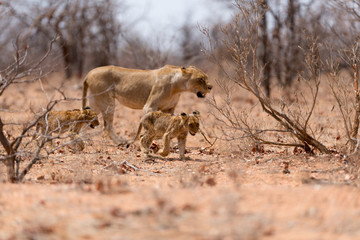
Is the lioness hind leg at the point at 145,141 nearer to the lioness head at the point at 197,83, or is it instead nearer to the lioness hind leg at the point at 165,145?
the lioness hind leg at the point at 165,145

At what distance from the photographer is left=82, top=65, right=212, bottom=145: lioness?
10.0m

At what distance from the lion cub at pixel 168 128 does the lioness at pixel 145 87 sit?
45.2 inches

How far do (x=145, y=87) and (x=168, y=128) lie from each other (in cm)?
235

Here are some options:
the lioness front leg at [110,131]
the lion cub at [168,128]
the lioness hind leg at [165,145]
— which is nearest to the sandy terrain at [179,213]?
the lion cub at [168,128]

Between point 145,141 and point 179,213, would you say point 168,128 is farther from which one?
point 179,213

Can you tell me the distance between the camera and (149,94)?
10531 millimetres

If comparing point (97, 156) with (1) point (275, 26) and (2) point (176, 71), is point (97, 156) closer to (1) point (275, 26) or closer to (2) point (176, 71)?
(2) point (176, 71)

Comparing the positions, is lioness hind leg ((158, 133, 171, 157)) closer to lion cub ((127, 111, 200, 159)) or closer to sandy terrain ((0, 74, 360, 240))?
lion cub ((127, 111, 200, 159))

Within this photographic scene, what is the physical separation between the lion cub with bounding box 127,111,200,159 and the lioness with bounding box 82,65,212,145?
1148 millimetres

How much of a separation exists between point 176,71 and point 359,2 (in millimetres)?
3857

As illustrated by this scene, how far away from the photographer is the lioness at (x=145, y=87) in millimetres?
10031

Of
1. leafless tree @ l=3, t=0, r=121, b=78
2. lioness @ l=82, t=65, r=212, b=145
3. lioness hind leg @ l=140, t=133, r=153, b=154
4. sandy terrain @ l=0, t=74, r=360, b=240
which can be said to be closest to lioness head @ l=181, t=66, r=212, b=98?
lioness @ l=82, t=65, r=212, b=145

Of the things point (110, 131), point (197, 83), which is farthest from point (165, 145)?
point (110, 131)

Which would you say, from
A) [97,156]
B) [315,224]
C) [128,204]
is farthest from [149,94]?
[315,224]
